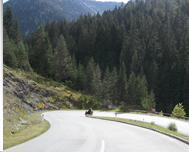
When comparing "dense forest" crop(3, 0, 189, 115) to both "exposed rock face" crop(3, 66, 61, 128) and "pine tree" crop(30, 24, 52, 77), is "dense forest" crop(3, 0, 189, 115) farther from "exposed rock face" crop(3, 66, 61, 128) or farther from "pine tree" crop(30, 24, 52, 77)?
"exposed rock face" crop(3, 66, 61, 128)

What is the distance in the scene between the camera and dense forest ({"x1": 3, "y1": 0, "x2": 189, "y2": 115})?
6806 centimetres

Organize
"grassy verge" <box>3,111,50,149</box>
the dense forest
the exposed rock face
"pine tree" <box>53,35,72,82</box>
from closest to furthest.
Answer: "grassy verge" <box>3,111,50,149</box> → the exposed rock face → "pine tree" <box>53,35,72,82</box> → the dense forest

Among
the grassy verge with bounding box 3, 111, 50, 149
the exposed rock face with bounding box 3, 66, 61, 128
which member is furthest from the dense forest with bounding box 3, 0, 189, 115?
the grassy verge with bounding box 3, 111, 50, 149

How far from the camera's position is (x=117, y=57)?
362ft

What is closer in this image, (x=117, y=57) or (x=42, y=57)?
(x=42, y=57)

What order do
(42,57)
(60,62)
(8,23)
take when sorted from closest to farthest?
(60,62)
(42,57)
(8,23)

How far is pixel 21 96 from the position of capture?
38.7m

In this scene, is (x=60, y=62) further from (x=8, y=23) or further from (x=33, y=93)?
(x=8, y=23)

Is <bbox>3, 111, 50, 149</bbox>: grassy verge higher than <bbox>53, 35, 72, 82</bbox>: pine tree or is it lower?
lower

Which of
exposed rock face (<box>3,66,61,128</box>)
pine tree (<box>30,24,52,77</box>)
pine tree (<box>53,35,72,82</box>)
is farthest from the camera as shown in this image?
pine tree (<box>30,24,52,77</box>)

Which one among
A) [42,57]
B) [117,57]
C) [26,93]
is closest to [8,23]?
[42,57]

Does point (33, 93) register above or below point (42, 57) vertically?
below

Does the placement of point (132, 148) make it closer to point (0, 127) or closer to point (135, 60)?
point (0, 127)

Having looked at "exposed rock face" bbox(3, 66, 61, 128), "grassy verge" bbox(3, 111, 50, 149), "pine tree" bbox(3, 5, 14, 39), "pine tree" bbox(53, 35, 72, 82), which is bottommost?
"grassy verge" bbox(3, 111, 50, 149)
